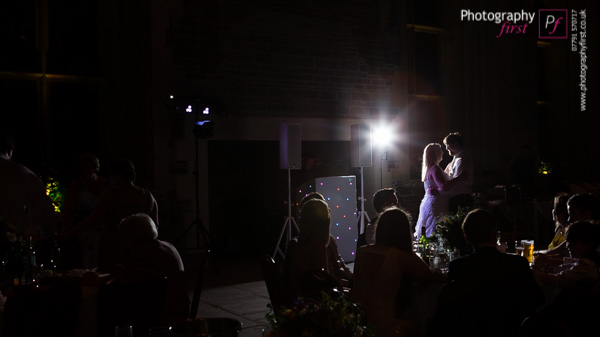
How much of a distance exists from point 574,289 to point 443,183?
4.34 meters

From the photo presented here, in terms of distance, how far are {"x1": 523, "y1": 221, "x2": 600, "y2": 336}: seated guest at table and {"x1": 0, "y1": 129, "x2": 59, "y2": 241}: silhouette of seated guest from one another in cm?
330

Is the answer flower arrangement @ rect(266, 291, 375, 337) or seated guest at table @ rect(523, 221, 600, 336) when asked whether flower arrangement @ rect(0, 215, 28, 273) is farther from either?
seated guest at table @ rect(523, 221, 600, 336)

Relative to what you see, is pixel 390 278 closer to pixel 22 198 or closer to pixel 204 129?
pixel 22 198

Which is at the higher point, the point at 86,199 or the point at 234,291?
the point at 86,199

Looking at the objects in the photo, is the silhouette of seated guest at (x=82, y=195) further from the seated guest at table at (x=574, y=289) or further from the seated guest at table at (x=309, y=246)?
the seated guest at table at (x=574, y=289)

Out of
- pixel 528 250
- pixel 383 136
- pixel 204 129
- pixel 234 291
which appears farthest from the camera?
pixel 383 136

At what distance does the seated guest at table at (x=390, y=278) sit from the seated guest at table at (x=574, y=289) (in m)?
0.74

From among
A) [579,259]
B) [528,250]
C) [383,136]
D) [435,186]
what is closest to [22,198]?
[528,250]

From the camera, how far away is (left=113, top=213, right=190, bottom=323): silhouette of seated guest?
3592 mm

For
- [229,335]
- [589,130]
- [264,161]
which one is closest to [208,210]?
[264,161]

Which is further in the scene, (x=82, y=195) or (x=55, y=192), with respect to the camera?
(x=55, y=192)

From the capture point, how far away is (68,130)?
7930mm

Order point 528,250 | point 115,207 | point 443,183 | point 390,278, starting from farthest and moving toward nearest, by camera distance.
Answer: point 443,183, point 115,207, point 528,250, point 390,278

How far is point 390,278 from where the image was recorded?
3248 mm
